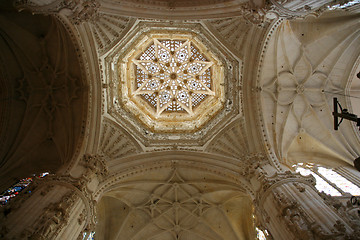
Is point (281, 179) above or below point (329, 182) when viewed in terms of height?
below

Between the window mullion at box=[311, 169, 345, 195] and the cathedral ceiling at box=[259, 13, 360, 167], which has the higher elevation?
the cathedral ceiling at box=[259, 13, 360, 167]

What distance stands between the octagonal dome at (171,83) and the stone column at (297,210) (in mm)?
4716

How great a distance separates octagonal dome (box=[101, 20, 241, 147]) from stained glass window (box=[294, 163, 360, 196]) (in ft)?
15.7

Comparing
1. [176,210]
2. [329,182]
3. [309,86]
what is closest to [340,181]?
[329,182]

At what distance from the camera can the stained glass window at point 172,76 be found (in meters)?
16.5

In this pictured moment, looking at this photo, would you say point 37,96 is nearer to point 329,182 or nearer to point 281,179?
point 281,179

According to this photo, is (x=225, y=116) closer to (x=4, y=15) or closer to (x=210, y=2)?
(x=210, y=2)

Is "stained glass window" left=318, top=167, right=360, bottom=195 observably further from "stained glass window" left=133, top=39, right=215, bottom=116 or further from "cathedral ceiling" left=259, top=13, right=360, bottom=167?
"stained glass window" left=133, top=39, right=215, bottom=116

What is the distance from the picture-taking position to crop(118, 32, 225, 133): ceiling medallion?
15.5 metres

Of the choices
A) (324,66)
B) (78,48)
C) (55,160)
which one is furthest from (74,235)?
(324,66)

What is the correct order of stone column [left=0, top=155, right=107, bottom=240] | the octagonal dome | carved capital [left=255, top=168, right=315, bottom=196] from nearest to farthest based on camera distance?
stone column [left=0, top=155, right=107, bottom=240], carved capital [left=255, top=168, right=315, bottom=196], the octagonal dome

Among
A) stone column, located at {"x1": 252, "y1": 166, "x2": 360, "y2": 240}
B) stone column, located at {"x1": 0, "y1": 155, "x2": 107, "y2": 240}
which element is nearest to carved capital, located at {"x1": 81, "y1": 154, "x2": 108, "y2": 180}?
stone column, located at {"x1": 0, "y1": 155, "x2": 107, "y2": 240}

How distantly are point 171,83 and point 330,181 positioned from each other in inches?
402

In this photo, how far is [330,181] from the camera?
1323 centimetres
